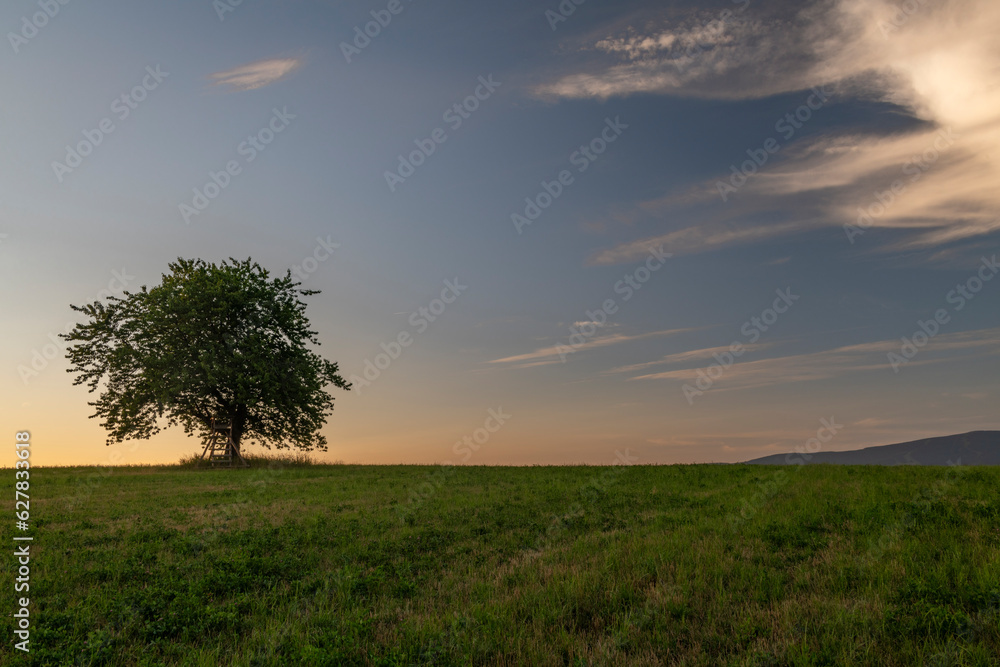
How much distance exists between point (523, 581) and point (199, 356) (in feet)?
120

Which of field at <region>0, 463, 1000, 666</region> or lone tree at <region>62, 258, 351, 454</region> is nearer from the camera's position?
field at <region>0, 463, 1000, 666</region>

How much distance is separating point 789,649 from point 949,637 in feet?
7.56

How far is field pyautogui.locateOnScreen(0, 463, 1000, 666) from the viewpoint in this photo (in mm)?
8367

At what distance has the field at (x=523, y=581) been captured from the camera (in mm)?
8367

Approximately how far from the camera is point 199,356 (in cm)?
4053

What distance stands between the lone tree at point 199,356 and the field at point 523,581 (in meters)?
22.4

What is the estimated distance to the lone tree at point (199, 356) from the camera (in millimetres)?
40875

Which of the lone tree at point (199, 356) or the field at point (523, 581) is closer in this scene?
the field at point (523, 581)

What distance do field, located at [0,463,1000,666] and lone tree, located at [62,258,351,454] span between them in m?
22.4

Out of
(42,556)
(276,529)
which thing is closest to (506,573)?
(276,529)

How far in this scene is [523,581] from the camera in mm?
11383

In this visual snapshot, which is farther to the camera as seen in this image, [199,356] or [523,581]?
[199,356]

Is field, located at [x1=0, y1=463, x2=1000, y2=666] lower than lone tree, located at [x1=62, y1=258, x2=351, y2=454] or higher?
lower

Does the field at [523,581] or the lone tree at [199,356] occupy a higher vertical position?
the lone tree at [199,356]
